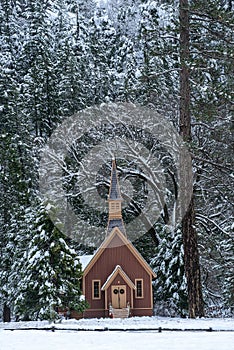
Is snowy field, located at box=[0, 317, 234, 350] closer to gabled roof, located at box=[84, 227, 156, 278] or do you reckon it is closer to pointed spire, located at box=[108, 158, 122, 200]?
gabled roof, located at box=[84, 227, 156, 278]

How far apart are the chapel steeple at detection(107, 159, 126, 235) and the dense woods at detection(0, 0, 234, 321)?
1.59m

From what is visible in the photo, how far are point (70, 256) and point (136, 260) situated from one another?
10295 millimetres

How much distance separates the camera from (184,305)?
29.1 m

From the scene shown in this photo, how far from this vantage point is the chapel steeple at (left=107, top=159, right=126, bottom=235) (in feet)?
102

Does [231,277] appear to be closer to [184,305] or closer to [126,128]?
[184,305]

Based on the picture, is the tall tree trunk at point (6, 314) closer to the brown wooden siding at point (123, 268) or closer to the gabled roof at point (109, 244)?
the brown wooden siding at point (123, 268)

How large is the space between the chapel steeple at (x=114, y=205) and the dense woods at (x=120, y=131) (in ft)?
5.22

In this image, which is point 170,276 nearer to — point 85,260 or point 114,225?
point 114,225

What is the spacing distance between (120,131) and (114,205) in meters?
4.51

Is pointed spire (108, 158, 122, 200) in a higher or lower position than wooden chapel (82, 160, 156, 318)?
higher

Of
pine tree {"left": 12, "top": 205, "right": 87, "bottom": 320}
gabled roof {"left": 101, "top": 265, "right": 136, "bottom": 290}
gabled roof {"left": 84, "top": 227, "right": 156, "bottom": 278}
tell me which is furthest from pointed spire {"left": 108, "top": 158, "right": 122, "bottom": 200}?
pine tree {"left": 12, "top": 205, "right": 87, "bottom": 320}

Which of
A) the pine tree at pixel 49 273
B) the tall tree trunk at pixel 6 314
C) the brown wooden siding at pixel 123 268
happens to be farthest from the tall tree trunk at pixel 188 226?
the tall tree trunk at pixel 6 314

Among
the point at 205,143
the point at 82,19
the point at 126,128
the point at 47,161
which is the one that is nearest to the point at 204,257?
the point at 205,143

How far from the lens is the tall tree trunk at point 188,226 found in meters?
15.1
